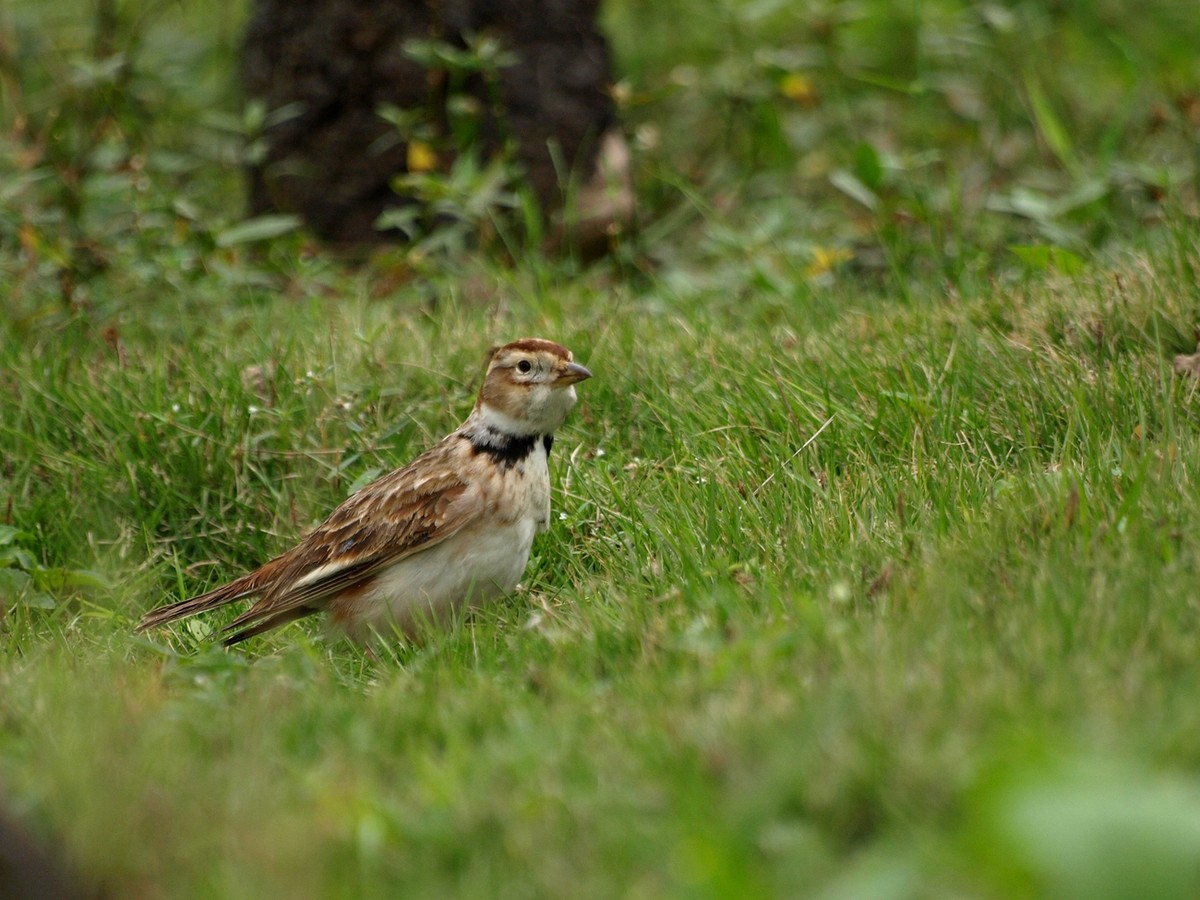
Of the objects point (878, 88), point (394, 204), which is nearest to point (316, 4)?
point (394, 204)

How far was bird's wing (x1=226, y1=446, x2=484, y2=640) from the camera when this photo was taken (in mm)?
5125

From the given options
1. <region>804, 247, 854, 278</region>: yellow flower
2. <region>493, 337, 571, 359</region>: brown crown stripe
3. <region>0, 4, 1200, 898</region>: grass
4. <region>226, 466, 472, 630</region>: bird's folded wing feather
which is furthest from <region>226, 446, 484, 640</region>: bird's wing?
<region>804, 247, 854, 278</region>: yellow flower

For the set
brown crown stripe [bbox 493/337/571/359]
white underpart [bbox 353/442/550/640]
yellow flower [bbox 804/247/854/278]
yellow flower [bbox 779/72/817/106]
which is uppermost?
brown crown stripe [bbox 493/337/571/359]

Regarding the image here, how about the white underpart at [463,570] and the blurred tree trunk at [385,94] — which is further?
the blurred tree trunk at [385,94]

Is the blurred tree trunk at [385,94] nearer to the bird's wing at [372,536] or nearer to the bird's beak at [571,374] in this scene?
the bird's beak at [571,374]

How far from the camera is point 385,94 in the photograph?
8320mm

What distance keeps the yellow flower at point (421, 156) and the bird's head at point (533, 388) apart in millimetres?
2506

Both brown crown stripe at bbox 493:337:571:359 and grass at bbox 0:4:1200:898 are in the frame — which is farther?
brown crown stripe at bbox 493:337:571:359

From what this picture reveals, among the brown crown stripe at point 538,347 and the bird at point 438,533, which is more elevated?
the brown crown stripe at point 538,347

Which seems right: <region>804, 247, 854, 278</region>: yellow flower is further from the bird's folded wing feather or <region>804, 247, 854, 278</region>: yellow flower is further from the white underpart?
the bird's folded wing feather

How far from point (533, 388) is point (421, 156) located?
2697 mm

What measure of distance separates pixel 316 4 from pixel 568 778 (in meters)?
6.23

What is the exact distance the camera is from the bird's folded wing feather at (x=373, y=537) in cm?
512

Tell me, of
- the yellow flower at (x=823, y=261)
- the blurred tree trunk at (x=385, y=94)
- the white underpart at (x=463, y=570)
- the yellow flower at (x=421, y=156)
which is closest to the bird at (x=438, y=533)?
the white underpart at (x=463, y=570)
